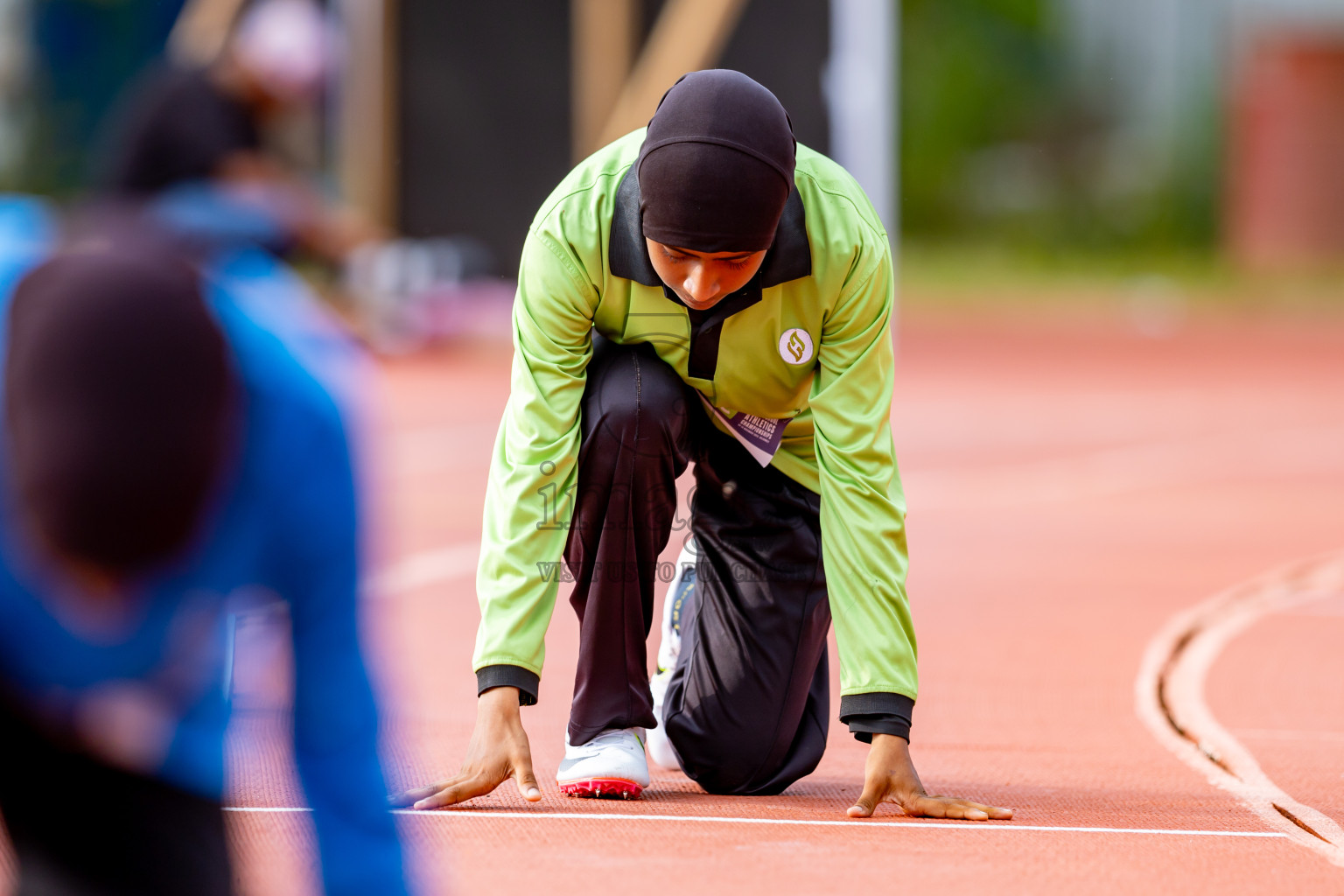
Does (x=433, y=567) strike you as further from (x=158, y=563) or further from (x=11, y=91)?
(x=11, y=91)

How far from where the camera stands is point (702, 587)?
4.01 metres

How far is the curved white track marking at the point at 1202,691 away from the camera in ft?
12.0

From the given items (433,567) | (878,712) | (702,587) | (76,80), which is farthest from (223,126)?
(76,80)

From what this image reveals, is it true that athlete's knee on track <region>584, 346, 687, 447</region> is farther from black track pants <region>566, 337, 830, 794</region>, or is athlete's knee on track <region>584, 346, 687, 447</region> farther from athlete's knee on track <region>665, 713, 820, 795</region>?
athlete's knee on track <region>665, 713, 820, 795</region>

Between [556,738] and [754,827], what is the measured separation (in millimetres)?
844

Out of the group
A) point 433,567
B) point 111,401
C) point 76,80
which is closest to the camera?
point 111,401

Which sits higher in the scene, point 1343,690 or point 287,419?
point 287,419

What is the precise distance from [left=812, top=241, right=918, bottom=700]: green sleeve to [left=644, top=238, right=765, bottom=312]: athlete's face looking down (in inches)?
9.8

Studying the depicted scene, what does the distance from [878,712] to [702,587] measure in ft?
2.46

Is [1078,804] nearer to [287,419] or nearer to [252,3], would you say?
[287,419]

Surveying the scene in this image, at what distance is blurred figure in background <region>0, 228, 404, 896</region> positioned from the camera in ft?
4.82

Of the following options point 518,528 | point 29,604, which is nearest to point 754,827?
point 518,528

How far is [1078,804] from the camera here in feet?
12.3

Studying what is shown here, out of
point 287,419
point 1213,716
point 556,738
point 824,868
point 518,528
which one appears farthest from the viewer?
point 1213,716
